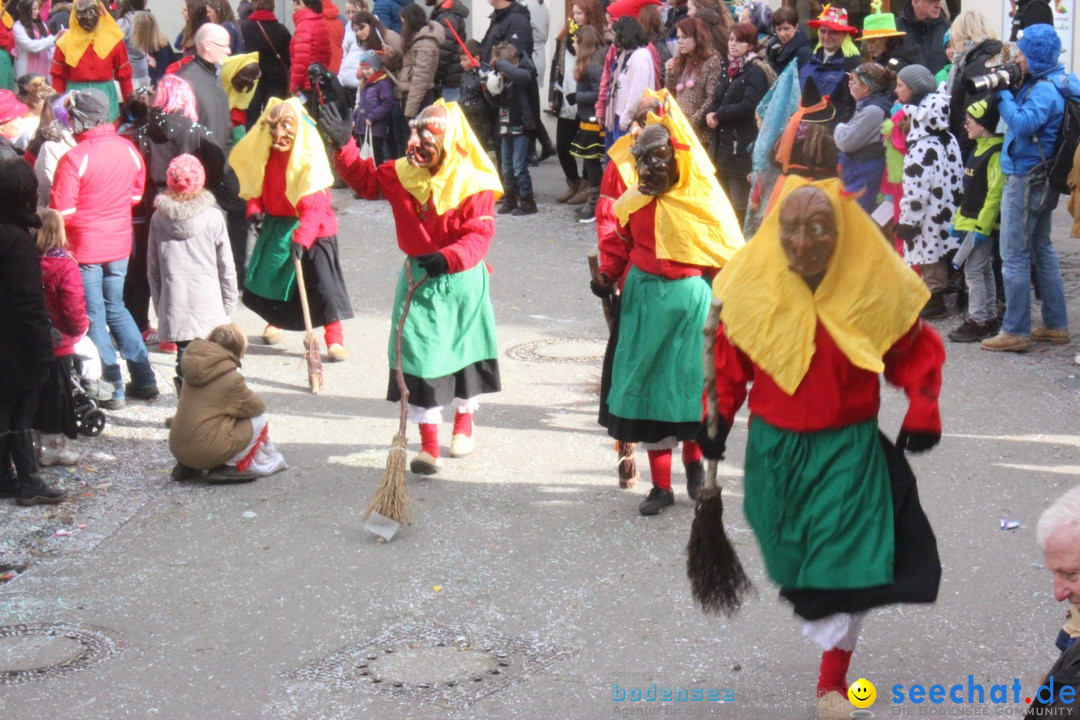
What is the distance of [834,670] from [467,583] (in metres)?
1.80

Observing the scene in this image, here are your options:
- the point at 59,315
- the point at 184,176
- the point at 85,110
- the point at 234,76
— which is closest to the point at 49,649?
the point at 59,315

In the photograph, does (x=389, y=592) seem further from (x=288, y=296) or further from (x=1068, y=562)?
(x=288, y=296)

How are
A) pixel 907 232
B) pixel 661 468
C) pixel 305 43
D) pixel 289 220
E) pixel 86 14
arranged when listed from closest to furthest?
1. pixel 661 468
2. pixel 289 220
3. pixel 907 232
4. pixel 86 14
5. pixel 305 43

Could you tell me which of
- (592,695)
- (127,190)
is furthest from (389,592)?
(127,190)

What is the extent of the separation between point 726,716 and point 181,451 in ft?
11.6

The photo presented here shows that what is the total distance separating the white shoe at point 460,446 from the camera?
749cm

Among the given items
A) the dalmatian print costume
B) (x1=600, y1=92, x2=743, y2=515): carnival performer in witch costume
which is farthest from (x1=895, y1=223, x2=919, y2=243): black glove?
(x1=600, y1=92, x2=743, y2=515): carnival performer in witch costume

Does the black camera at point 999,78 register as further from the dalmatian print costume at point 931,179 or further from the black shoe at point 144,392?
the black shoe at point 144,392

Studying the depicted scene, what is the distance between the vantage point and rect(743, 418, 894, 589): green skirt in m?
4.38

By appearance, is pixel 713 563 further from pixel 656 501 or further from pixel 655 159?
pixel 655 159

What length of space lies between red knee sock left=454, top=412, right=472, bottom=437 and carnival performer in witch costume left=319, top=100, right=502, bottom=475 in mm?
220

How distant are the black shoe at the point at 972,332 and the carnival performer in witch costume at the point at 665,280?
3.52 meters

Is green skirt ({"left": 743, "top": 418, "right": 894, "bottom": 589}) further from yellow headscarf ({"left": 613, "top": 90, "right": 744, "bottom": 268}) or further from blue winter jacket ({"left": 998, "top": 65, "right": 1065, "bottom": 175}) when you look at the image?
blue winter jacket ({"left": 998, "top": 65, "right": 1065, "bottom": 175})

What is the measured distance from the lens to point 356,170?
7.06 m
